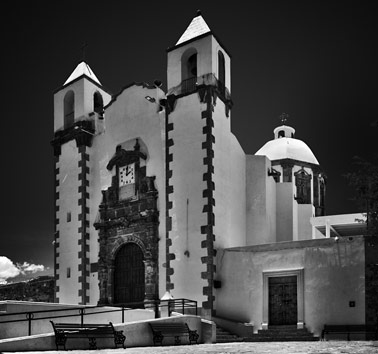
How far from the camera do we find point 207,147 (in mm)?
22031

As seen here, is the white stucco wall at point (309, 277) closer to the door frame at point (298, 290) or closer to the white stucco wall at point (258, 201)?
the door frame at point (298, 290)

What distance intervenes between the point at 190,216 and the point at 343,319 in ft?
21.8

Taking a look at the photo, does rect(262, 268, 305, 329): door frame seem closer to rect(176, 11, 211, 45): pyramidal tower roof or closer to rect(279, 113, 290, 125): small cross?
rect(176, 11, 211, 45): pyramidal tower roof

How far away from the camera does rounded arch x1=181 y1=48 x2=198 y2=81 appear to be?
24.1 metres

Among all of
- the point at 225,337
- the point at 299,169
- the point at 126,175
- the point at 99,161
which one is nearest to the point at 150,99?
the point at 126,175

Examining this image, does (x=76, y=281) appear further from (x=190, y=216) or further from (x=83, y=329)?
(x=83, y=329)

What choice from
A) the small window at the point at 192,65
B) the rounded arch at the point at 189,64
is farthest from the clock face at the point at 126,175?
the small window at the point at 192,65

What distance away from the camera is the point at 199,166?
22109 millimetres

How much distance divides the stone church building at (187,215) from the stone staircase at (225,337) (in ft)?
2.36

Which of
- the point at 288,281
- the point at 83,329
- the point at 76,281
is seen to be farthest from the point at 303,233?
the point at 83,329

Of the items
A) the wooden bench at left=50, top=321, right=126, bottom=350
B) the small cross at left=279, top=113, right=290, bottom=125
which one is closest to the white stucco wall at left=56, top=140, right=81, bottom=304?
the wooden bench at left=50, top=321, right=126, bottom=350

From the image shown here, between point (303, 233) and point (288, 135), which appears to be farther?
point (288, 135)

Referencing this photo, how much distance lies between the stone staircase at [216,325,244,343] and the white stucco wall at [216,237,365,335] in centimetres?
73

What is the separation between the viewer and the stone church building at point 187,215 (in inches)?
790
